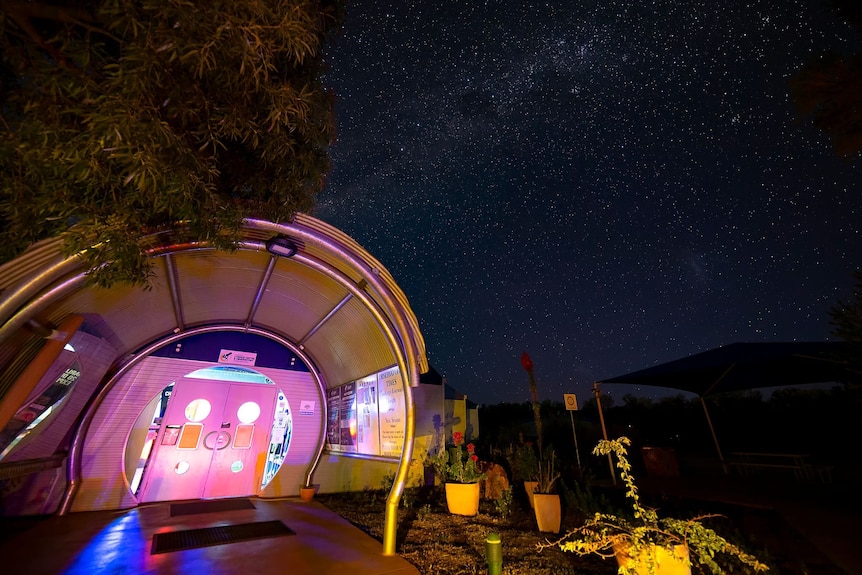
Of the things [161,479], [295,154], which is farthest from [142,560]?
[295,154]

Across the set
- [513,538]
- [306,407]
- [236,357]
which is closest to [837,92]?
[513,538]

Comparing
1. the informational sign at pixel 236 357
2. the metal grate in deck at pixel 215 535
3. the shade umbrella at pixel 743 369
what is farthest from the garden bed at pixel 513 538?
the informational sign at pixel 236 357

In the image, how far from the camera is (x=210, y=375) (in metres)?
7.84

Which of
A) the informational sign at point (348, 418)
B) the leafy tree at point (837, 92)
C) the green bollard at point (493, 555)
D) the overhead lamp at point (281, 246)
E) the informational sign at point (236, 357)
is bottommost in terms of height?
the green bollard at point (493, 555)

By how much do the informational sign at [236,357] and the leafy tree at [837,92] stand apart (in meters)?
9.68

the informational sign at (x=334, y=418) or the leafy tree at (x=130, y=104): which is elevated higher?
the leafy tree at (x=130, y=104)

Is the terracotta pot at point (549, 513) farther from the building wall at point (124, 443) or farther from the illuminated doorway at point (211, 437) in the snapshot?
the illuminated doorway at point (211, 437)

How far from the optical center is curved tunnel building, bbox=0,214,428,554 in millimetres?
4238

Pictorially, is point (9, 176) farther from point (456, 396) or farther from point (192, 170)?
point (456, 396)

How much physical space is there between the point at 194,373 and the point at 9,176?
6080 millimetres

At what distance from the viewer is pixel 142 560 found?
4.08 metres

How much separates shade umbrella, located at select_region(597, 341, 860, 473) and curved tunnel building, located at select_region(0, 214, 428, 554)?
24.1 ft

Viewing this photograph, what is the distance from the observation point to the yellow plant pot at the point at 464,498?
232 inches

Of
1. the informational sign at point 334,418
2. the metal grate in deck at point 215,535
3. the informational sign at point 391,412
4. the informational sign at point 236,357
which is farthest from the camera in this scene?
the informational sign at point 334,418
